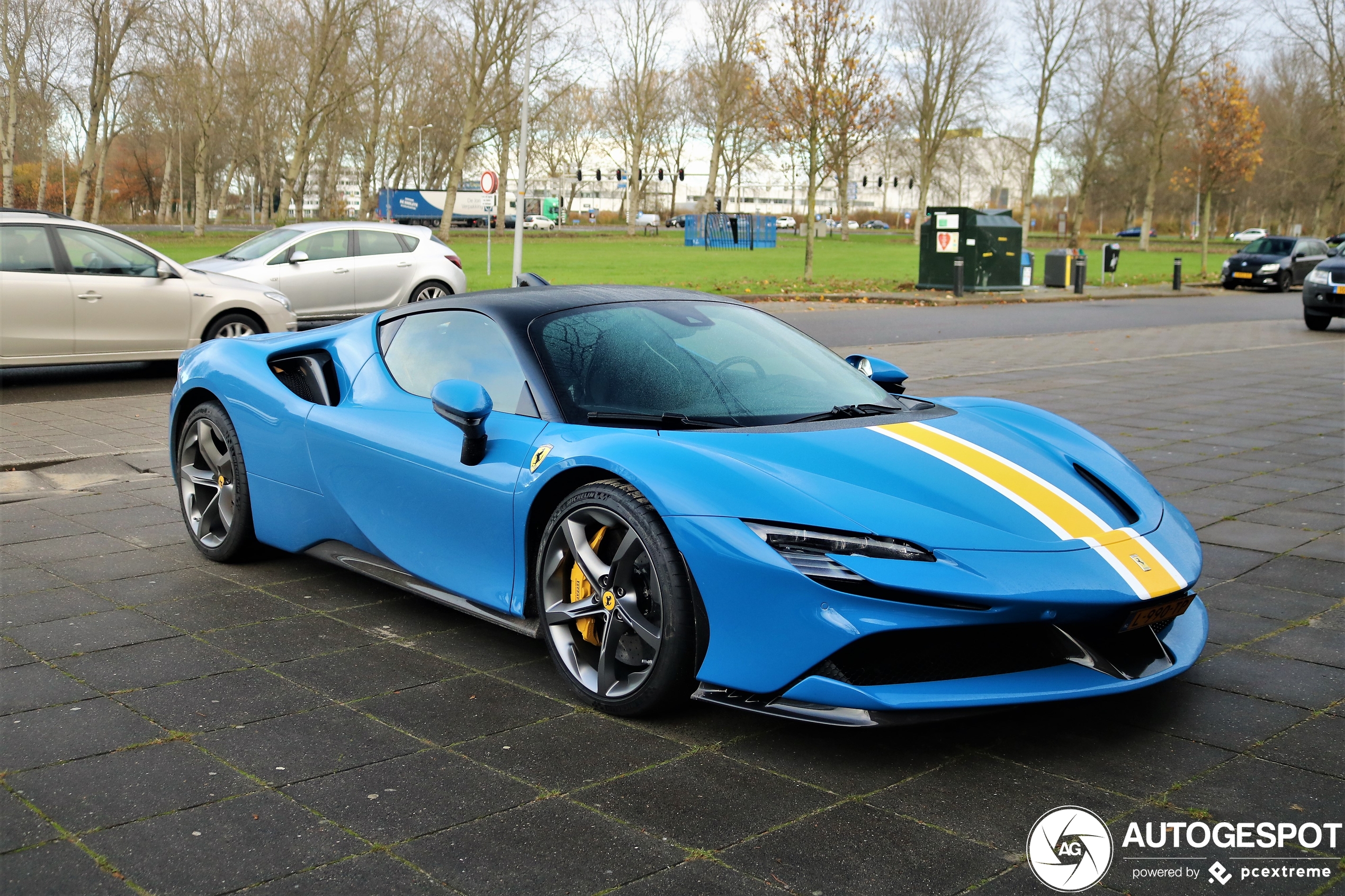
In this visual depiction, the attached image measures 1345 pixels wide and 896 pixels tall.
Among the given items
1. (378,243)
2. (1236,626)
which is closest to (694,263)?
(378,243)

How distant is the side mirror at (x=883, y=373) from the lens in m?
4.66

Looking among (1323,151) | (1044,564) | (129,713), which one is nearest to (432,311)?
(129,713)

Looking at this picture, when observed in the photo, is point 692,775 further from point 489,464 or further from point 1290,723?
point 1290,723

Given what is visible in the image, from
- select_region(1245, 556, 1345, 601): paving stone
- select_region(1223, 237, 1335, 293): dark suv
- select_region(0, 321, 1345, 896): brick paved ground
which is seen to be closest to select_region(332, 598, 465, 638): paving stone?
select_region(0, 321, 1345, 896): brick paved ground

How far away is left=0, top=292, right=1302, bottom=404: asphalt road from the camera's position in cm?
1080

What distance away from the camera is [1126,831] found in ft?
8.77

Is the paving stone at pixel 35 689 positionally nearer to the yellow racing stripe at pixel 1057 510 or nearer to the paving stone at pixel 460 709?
the paving stone at pixel 460 709

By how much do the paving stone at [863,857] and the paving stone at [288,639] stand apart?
189cm

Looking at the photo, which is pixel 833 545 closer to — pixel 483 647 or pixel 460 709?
pixel 460 709

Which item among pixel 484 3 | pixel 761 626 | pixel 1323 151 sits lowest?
pixel 761 626

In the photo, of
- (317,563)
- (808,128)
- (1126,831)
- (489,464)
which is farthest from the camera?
(808,128)

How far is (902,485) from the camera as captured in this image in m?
3.22

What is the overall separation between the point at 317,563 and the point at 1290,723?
145 inches

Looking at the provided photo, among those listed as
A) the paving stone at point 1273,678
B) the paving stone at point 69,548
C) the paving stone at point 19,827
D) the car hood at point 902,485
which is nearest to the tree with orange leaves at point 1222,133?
the paving stone at point 1273,678
